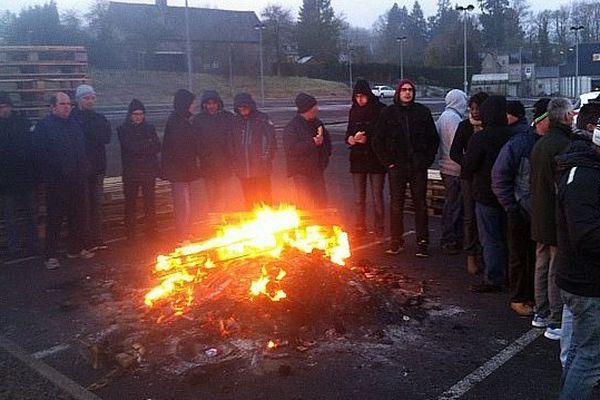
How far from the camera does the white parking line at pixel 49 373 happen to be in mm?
4488

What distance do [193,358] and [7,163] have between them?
14.6 feet

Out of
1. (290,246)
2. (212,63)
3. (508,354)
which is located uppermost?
(212,63)

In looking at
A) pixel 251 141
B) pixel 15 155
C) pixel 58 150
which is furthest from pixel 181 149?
pixel 15 155

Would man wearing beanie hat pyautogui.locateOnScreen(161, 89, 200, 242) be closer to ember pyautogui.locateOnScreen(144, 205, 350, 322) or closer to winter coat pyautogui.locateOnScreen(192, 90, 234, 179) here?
winter coat pyautogui.locateOnScreen(192, 90, 234, 179)

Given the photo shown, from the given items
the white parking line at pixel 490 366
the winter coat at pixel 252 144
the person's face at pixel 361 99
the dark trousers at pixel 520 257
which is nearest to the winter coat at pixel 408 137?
the person's face at pixel 361 99

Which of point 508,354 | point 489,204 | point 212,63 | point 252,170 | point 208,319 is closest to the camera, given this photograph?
point 508,354

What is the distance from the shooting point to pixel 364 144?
831cm

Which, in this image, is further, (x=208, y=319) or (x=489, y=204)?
(x=489, y=204)

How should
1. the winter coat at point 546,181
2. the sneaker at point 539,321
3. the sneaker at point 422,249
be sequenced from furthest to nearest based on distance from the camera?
the sneaker at point 422,249 < the sneaker at point 539,321 < the winter coat at point 546,181

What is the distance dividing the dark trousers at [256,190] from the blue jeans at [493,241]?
357 centimetres

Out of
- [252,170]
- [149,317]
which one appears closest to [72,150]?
[252,170]

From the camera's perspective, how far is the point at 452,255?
7.84 metres

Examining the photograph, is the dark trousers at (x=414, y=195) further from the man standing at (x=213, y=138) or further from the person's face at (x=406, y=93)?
the man standing at (x=213, y=138)

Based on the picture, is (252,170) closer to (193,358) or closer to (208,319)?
(208,319)
